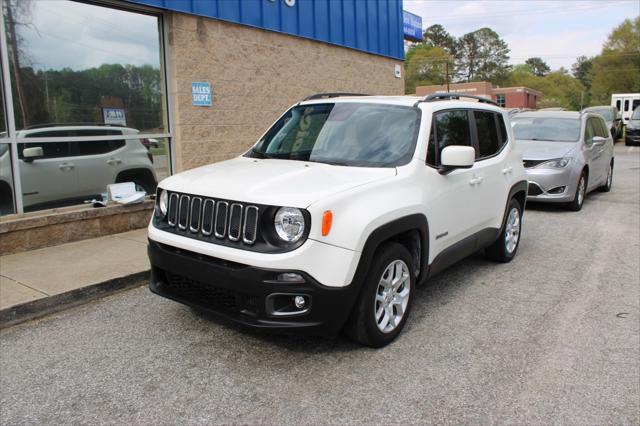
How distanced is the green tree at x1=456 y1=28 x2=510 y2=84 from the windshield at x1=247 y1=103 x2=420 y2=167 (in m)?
125

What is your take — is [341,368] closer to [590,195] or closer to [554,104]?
[590,195]

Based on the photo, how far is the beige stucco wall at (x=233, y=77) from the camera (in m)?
8.48

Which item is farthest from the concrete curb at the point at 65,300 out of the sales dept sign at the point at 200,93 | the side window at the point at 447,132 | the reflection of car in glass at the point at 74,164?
the sales dept sign at the point at 200,93

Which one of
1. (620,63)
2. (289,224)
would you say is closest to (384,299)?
(289,224)

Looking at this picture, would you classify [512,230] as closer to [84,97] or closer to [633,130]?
[84,97]

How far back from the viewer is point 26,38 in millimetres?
6781

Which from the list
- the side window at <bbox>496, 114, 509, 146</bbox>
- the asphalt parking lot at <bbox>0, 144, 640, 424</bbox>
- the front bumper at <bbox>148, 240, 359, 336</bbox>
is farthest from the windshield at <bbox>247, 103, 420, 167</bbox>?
the side window at <bbox>496, 114, 509, 146</bbox>

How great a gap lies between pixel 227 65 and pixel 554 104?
8882cm

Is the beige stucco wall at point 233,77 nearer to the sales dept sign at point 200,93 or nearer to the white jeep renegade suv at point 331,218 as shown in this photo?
the sales dept sign at point 200,93

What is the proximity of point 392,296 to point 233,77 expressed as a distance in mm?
6304

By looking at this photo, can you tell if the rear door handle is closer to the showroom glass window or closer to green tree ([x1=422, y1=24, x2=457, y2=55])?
the showroom glass window

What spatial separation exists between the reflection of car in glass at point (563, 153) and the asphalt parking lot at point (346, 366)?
4332 millimetres

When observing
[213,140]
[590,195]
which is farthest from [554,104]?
[213,140]

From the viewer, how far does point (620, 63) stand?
72312 mm
